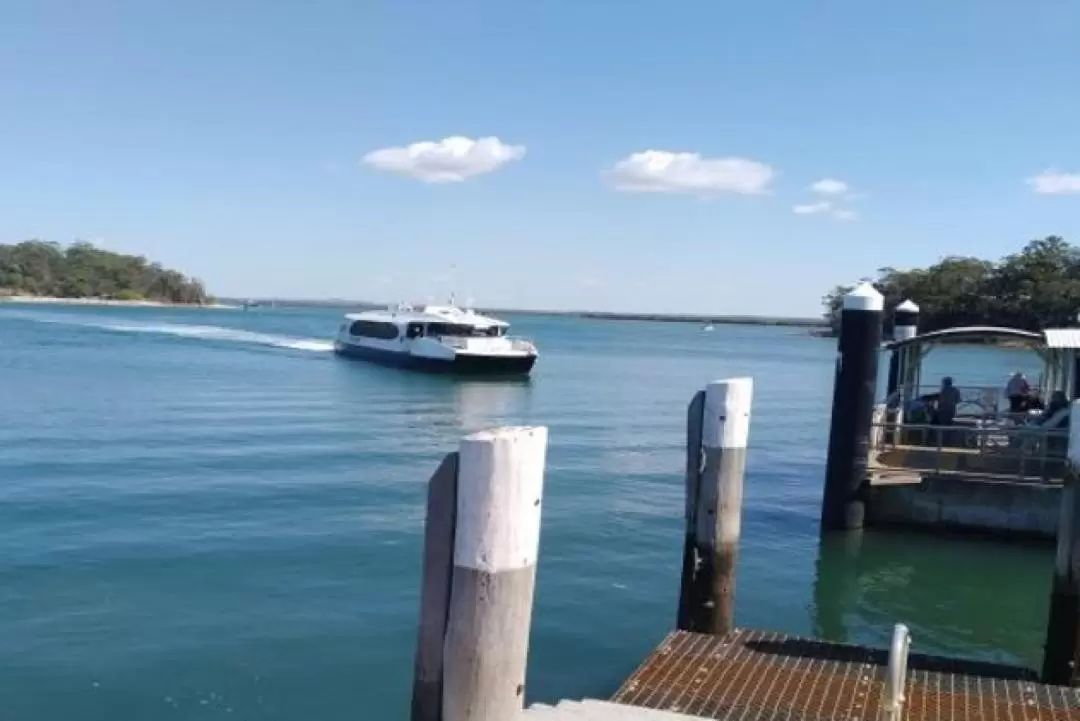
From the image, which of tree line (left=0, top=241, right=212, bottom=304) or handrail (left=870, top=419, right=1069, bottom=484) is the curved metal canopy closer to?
handrail (left=870, top=419, right=1069, bottom=484)

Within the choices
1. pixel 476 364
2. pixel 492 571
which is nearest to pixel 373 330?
pixel 476 364

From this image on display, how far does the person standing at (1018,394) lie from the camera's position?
19.9m

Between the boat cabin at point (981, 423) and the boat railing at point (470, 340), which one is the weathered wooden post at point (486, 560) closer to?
the boat cabin at point (981, 423)

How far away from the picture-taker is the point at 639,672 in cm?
834

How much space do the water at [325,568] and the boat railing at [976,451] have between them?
122 cm

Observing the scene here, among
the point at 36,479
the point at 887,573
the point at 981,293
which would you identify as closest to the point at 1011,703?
the point at 887,573

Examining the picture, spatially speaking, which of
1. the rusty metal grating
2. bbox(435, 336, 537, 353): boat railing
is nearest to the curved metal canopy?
the rusty metal grating

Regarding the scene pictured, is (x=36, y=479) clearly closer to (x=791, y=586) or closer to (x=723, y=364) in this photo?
(x=791, y=586)

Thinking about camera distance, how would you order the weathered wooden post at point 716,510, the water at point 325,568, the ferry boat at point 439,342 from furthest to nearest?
the ferry boat at point 439,342, the weathered wooden post at point 716,510, the water at point 325,568

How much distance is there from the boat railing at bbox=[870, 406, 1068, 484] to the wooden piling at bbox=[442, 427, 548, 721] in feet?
42.0

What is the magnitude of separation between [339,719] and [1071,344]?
13510 mm

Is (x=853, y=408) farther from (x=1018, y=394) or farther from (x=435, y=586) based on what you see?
(x=435, y=586)

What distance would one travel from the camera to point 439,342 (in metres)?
52.1

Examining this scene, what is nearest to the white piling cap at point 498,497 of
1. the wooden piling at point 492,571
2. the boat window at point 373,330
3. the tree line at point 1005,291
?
the wooden piling at point 492,571
